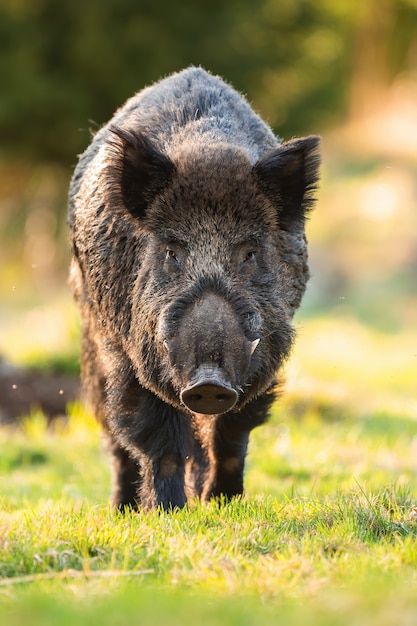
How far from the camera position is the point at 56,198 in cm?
2384

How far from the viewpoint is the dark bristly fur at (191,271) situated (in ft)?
16.0

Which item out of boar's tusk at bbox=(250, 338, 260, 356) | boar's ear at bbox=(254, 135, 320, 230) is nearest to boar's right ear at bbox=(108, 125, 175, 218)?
boar's ear at bbox=(254, 135, 320, 230)

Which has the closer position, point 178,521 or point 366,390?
point 178,521

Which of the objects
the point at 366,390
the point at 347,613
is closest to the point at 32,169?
the point at 366,390

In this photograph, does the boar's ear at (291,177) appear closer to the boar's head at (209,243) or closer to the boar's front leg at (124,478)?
the boar's head at (209,243)

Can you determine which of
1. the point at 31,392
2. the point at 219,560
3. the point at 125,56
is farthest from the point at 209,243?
the point at 125,56

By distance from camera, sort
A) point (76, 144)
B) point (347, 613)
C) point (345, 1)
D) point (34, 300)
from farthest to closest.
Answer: point (345, 1)
point (34, 300)
point (76, 144)
point (347, 613)

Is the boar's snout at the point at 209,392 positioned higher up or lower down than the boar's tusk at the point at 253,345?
lower down

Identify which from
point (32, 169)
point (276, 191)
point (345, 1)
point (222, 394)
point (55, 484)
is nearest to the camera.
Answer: point (222, 394)

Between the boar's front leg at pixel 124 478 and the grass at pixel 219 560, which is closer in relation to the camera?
the grass at pixel 219 560

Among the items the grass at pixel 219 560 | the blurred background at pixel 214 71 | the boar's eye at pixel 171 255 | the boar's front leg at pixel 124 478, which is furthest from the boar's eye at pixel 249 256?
the blurred background at pixel 214 71

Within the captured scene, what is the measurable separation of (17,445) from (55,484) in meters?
1.16

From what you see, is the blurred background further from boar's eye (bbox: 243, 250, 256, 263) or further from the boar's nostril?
the boar's nostril

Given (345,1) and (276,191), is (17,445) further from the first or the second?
(345,1)
